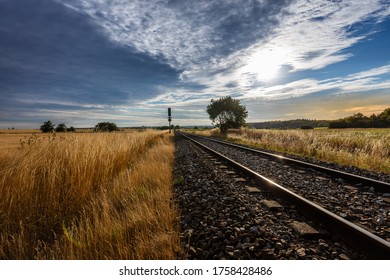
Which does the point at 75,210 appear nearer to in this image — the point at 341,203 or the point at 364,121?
the point at 341,203

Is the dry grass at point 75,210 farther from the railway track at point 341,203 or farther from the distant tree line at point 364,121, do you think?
the distant tree line at point 364,121

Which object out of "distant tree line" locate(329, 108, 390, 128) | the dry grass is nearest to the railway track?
the dry grass

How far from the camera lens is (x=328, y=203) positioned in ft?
13.1

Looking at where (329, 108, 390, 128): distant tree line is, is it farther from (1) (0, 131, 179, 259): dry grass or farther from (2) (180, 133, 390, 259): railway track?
(1) (0, 131, 179, 259): dry grass

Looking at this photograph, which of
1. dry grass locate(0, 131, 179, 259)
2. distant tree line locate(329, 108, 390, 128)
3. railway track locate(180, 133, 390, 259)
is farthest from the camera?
distant tree line locate(329, 108, 390, 128)

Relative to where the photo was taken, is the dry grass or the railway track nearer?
the railway track

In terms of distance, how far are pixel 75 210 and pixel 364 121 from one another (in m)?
70.3

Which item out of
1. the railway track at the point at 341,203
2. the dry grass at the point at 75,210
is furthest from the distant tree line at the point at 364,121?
the dry grass at the point at 75,210

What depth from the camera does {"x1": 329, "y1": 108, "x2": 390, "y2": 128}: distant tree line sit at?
51316 millimetres

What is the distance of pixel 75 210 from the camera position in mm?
3854

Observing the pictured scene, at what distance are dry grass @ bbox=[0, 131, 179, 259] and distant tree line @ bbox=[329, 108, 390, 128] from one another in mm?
64409

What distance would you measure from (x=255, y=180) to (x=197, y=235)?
337cm
